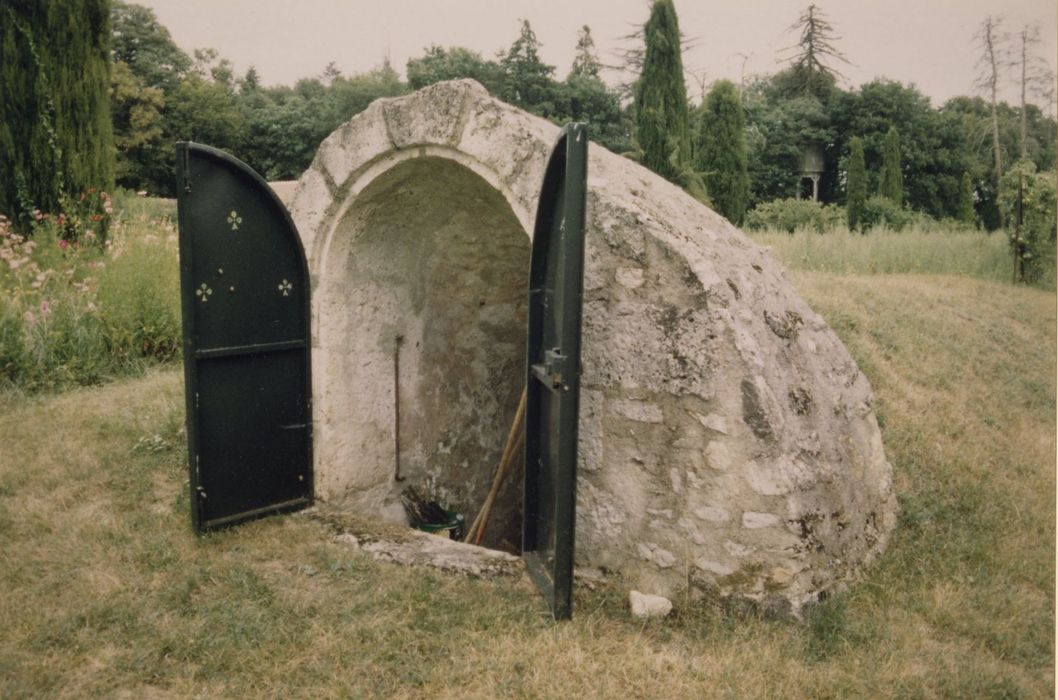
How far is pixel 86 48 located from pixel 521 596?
7877mm

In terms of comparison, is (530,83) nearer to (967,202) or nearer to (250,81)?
(250,81)

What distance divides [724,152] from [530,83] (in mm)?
7257

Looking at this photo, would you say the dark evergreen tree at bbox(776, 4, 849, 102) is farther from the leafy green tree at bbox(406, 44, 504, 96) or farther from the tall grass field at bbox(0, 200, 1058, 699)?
the leafy green tree at bbox(406, 44, 504, 96)

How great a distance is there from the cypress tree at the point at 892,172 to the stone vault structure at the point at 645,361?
920cm

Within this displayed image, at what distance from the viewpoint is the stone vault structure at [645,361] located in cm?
315

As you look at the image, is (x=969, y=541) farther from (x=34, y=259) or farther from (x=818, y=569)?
(x=34, y=259)

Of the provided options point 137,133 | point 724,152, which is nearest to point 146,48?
point 137,133

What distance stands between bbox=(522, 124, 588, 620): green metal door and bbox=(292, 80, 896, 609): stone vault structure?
7.7 inches

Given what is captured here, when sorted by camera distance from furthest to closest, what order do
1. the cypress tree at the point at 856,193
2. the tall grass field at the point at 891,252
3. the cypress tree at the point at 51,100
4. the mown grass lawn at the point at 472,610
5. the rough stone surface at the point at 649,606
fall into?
1. the cypress tree at the point at 856,193
2. the tall grass field at the point at 891,252
3. the cypress tree at the point at 51,100
4. the rough stone surface at the point at 649,606
5. the mown grass lawn at the point at 472,610

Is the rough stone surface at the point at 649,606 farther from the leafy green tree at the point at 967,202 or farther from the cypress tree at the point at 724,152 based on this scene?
the cypress tree at the point at 724,152

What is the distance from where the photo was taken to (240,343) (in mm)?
3842

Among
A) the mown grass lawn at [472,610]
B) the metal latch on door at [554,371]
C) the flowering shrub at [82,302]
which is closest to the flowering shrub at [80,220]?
the flowering shrub at [82,302]

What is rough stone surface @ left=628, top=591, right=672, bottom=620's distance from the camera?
3148 millimetres

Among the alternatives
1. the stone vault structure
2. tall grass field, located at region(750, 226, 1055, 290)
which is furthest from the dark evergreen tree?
tall grass field, located at region(750, 226, 1055, 290)
